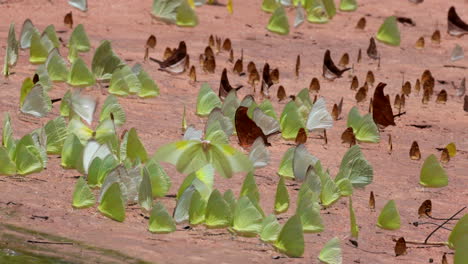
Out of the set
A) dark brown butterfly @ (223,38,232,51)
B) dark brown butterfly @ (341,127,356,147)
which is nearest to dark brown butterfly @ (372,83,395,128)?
dark brown butterfly @ (341,127,356,147)

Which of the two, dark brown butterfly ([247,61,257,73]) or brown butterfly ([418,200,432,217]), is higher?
dark brown butterfly ([247,61,257,73])

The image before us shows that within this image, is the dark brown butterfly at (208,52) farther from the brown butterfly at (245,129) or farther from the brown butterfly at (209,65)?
the brown butterfly at (245,129)

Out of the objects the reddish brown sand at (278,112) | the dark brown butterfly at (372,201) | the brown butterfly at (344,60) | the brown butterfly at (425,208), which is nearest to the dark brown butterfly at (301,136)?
the reddish brown sand at (278,112)

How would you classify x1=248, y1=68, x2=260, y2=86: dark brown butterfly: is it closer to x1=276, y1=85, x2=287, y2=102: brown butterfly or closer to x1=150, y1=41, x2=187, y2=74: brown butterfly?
x1=276, y1=85, x2=287, y2=102: brown butterfly

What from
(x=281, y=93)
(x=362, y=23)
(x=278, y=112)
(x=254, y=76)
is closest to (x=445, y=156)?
(x=278, y=112)

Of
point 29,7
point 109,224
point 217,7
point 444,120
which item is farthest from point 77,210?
point 217,7
